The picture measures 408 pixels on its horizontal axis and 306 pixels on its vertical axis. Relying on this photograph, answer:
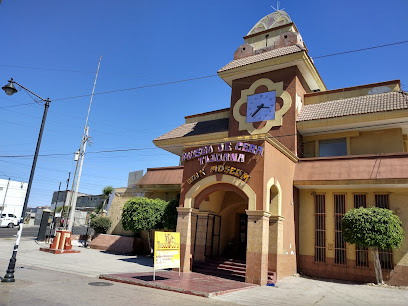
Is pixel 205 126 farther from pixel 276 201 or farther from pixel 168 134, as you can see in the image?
pixel 276 201

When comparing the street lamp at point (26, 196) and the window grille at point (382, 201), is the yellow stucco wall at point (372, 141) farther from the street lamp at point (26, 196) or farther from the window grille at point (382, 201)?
the street lamp at point (26, 196)

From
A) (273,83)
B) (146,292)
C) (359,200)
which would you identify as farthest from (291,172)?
(146,292)

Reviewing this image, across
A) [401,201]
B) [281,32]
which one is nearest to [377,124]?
[401,201]

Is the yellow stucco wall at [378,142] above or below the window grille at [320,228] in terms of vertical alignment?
above

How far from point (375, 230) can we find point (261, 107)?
10.7m

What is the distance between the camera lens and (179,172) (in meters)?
24.3

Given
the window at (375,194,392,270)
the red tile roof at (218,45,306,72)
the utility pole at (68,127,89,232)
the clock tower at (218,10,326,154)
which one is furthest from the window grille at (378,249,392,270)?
the utility pole at (68,127,89,232)

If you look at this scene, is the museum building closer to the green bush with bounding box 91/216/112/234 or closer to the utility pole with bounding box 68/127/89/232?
the green bush with bounding box 91/216/112/234

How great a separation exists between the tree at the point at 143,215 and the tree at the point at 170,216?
0.87 metres

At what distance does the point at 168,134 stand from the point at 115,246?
1053 centimetres

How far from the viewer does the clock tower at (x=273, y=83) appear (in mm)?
20453

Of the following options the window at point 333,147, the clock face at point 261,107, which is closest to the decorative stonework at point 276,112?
the clock face at point 261,107

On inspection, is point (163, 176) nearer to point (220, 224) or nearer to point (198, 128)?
point (198, 128)

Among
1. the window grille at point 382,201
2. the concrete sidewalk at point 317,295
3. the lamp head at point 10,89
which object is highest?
the lamp head at point 10,89
